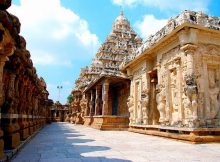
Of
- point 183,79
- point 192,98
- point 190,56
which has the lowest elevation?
point 192,98

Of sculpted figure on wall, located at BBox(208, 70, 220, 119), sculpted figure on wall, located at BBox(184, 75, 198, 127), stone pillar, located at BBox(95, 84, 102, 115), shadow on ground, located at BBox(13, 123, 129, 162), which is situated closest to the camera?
shadow on ground, located at BBox(13, 123, 129, 162)

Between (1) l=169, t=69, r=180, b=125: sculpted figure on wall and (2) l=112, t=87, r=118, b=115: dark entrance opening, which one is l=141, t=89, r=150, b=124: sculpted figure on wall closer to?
(1) l=169, t=69, r=180, b=125: sculpted figure on wall

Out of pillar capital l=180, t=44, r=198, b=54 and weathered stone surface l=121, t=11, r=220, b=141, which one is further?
pillar capital l=180, t=44, r=198, b=54

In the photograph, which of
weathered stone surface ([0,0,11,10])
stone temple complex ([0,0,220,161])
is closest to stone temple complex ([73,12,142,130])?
stone temple complex ([0,0,220,161])

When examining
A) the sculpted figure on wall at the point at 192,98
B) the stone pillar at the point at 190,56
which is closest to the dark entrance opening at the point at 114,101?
the stone pillar at the point at 190,56

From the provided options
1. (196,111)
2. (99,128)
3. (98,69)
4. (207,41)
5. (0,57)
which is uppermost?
(98,69)

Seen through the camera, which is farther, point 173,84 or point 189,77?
point 173,84

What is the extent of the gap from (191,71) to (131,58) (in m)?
6.77

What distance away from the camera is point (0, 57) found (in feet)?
14.0

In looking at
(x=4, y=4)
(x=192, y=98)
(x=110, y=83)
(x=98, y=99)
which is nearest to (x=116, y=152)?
(x=4, y=4)

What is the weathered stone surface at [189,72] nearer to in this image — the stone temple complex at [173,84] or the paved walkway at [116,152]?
the stone temple complex at [173,84]

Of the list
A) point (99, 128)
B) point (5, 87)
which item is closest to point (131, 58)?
point (99, 128)

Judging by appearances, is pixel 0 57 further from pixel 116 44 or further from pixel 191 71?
pixel 116 44

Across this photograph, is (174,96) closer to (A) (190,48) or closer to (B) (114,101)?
(A) (190,48)
